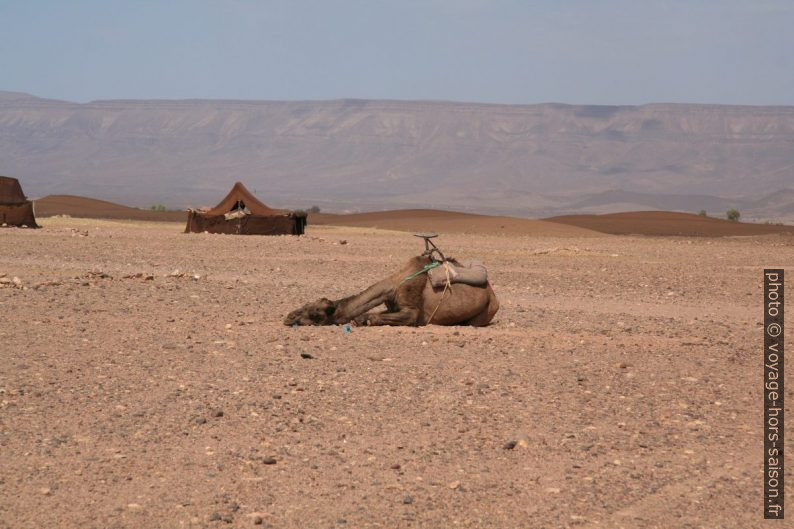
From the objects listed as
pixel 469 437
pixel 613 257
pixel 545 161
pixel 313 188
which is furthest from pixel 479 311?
pixel 545 161

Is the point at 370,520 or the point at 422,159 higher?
the point at 422,159

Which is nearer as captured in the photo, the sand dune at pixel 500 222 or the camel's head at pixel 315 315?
the camel's head at pixel 315 315

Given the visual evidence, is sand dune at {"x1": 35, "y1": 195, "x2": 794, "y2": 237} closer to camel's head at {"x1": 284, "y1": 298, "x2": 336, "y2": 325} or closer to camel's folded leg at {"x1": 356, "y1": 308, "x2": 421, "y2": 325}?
camel's folded leg at {"x1": 356, "y1": 308, "x2": 421, "y2": 325}

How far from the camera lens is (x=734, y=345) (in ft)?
40.5

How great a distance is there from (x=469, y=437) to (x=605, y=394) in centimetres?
179

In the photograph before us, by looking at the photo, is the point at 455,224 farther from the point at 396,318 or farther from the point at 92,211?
the point at 396,318

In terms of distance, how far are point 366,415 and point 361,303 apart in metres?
4.06

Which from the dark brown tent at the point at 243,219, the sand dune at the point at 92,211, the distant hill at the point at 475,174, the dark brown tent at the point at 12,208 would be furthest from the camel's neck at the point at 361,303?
the distant hill at the point at 475,174

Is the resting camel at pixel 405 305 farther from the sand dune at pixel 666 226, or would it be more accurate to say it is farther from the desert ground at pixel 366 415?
the sand dune at pixel 666 226

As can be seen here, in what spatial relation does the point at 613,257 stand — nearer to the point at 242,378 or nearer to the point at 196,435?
the point at 242,378

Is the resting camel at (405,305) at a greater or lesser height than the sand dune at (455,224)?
lesser

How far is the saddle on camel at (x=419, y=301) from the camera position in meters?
12.6

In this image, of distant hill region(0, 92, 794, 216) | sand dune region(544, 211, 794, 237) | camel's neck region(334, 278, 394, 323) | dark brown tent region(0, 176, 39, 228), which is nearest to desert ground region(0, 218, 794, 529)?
camel's neck region(334, 278, 394, 323)

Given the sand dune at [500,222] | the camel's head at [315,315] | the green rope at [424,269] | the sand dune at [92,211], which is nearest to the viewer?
the camel's head at [315,315]
